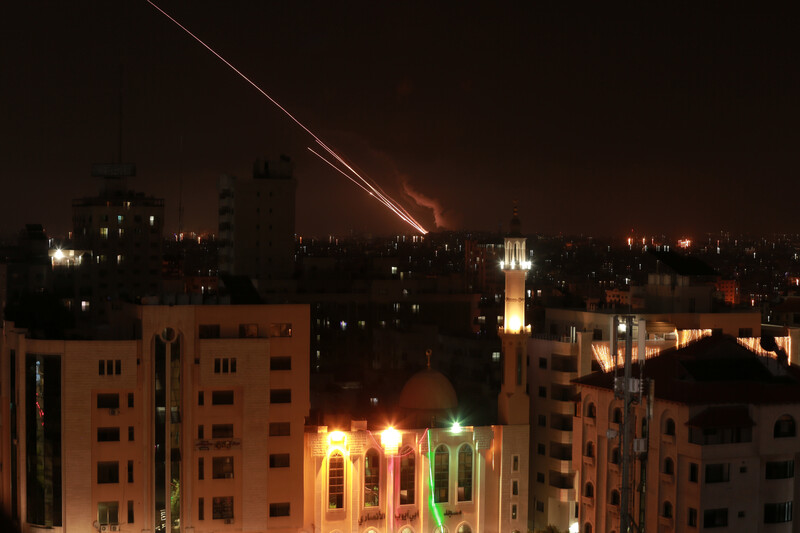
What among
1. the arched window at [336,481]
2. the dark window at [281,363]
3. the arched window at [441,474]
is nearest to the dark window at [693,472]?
the arched window at [441,474]

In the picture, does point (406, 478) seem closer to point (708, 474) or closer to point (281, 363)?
point (281, 363)

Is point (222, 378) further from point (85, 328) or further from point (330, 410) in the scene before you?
point (85, 328)

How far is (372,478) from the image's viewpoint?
125 feet

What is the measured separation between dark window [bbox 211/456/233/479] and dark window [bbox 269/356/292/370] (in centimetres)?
346

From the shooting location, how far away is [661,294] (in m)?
47.8

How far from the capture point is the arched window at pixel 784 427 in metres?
32.9

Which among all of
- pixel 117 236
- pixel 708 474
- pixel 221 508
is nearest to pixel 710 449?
pixel 708 474

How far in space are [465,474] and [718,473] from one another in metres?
10.3

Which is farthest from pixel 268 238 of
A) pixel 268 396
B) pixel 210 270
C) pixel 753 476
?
pixel 753 476

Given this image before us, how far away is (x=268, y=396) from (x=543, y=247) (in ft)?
281

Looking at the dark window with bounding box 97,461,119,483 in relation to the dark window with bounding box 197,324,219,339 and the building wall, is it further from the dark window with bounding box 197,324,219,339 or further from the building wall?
the building wall

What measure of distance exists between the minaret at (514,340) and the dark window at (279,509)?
8823mm

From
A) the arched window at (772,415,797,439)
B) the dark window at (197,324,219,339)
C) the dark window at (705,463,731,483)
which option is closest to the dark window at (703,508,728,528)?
the dark window at (705,463,731,483)

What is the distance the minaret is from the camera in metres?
40.8
